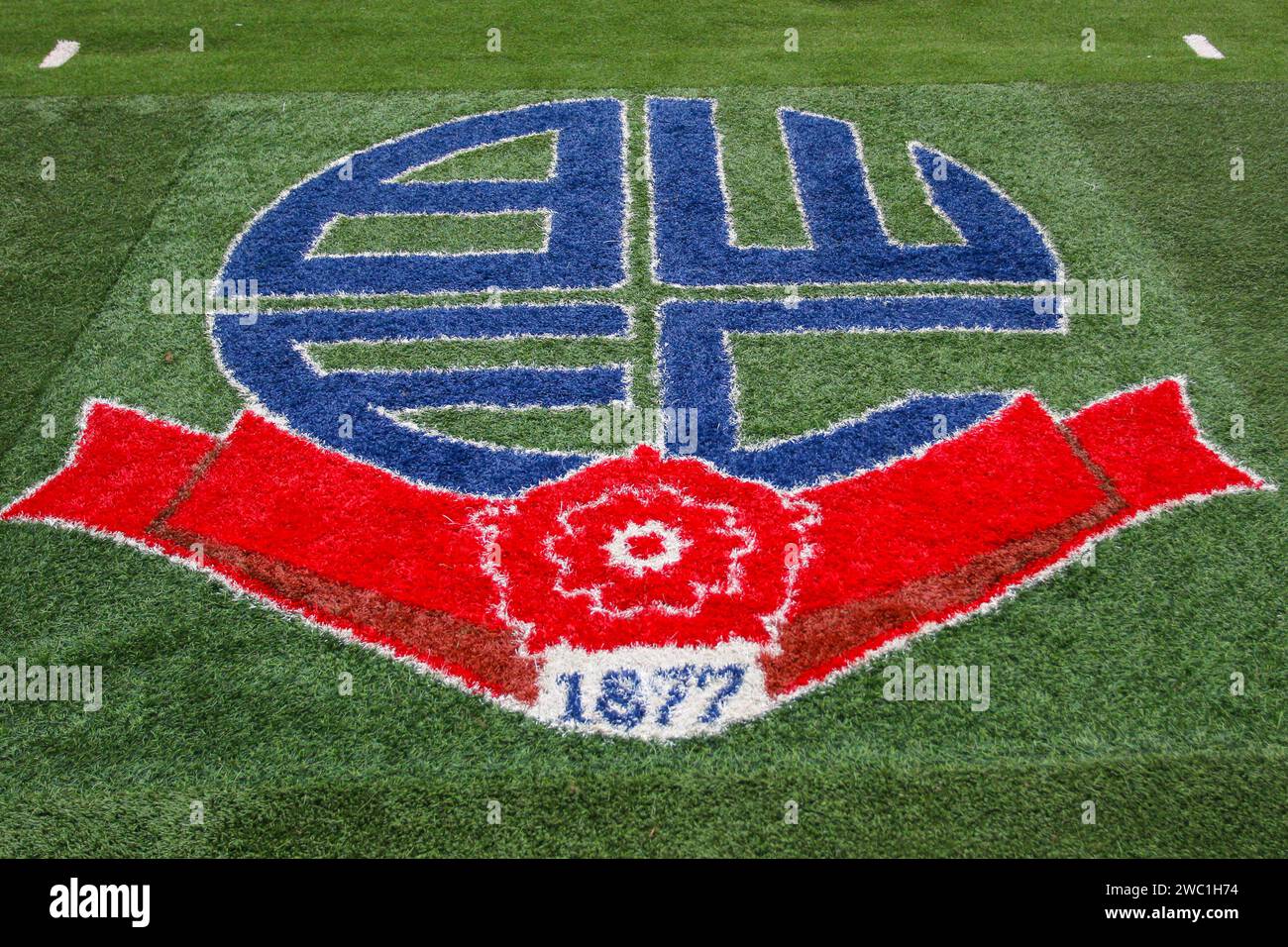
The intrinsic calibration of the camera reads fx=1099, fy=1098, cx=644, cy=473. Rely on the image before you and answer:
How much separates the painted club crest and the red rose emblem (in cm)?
1

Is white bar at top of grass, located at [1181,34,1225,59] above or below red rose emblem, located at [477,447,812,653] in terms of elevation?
above

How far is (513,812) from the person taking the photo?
14.9 feet

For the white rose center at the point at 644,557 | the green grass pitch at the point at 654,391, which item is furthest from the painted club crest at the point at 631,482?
the green grass pitch at the point at 654,391

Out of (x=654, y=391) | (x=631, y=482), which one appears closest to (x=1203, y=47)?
(x=654, y=391)

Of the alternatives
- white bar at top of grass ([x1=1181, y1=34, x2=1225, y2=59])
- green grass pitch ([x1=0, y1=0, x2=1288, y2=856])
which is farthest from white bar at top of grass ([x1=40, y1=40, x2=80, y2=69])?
white bar at top of grass ([x1=1181, y1=34, x2=1225, y2=59])

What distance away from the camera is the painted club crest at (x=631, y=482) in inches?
204

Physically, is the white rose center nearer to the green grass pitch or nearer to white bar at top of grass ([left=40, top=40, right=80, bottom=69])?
the green grass pitch

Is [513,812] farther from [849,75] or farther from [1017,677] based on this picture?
[849,75]

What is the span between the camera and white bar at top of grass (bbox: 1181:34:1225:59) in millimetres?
10227

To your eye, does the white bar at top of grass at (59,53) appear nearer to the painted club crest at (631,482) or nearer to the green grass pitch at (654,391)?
the green grass pitch at (654,391)

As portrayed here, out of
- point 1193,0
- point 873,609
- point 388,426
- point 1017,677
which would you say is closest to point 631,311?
point 388,426

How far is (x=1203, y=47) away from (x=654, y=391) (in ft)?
24.0

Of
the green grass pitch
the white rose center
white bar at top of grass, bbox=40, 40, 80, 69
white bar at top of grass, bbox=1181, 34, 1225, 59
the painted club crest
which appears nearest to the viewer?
the green grass pitch

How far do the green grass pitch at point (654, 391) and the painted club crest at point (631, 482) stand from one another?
173 mm
